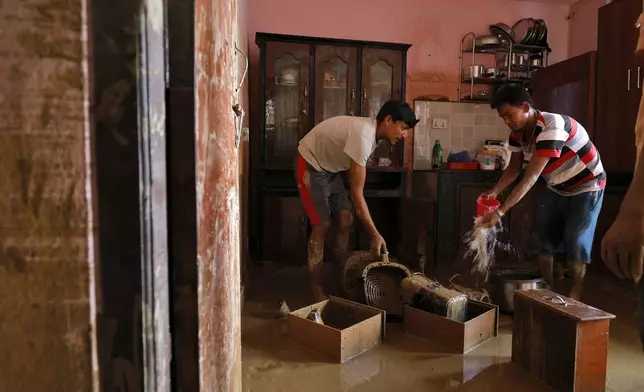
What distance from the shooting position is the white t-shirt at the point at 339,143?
101 inches

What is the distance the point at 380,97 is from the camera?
4.07m

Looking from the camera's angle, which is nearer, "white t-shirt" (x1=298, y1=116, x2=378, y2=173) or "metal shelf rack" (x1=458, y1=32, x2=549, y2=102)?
"white t-shirt" (x1=298, y1=116, x2=378, y2=173)

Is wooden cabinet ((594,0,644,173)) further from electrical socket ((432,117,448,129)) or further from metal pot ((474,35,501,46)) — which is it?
electrical socket ((432,117,448,129))

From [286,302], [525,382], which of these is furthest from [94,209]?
[286,302]

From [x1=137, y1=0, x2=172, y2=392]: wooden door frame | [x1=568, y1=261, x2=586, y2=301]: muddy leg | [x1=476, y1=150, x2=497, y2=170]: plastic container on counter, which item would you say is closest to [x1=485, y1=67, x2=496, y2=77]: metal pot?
[x1=476, y1=150, x2=497, y2=170]: plastic container on counter

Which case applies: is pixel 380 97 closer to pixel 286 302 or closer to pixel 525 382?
pixel 286 302

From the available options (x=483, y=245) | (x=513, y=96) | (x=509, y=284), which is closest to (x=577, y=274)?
(x=509, y=284)

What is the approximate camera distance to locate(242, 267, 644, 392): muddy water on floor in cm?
190

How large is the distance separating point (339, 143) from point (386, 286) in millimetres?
822

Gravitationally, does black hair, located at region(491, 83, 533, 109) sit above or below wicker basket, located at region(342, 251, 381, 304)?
above

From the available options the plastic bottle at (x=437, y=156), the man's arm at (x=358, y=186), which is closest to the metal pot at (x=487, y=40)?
the plastic bottle at (x=437, y=156)

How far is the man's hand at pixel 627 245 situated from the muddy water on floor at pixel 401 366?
3.51ft

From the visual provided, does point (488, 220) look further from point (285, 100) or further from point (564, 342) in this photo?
point (285, 100)

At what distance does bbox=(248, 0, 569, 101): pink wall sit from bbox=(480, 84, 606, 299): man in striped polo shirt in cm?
198
